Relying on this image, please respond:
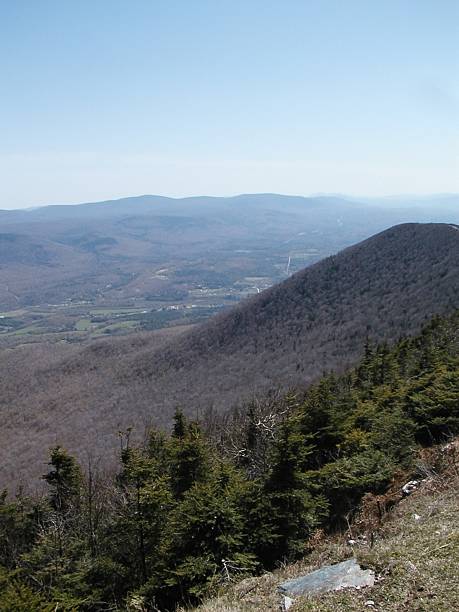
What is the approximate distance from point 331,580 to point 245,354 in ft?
221

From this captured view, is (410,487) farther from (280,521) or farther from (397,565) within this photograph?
(397,565)

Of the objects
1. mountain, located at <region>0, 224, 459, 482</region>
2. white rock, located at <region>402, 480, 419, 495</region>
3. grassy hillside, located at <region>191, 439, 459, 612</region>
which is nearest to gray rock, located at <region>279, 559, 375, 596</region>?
grassy hillside, located at <region>191, 439, 459, 612</region>

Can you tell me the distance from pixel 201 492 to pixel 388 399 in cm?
1231

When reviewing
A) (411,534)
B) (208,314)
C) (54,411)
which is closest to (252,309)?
(54,411)

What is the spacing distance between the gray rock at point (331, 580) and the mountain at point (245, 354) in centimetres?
4995

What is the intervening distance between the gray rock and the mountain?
1967 inches

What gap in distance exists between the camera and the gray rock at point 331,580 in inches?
325

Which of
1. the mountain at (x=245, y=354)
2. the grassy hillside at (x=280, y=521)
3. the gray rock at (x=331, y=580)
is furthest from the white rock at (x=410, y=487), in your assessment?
the mountain at (x=245, y=354)

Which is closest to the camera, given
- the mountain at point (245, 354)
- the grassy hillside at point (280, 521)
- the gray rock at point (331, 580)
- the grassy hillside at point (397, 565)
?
the grassy hillside at point (397, 565)

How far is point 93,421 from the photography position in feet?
225

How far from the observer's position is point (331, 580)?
8539 mm

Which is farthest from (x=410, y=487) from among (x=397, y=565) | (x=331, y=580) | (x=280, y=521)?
(x=331, y=580)

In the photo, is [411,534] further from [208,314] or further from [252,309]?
[208,314]

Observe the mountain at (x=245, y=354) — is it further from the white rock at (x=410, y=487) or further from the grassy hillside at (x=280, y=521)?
the white rock at (x=410, y=487)
